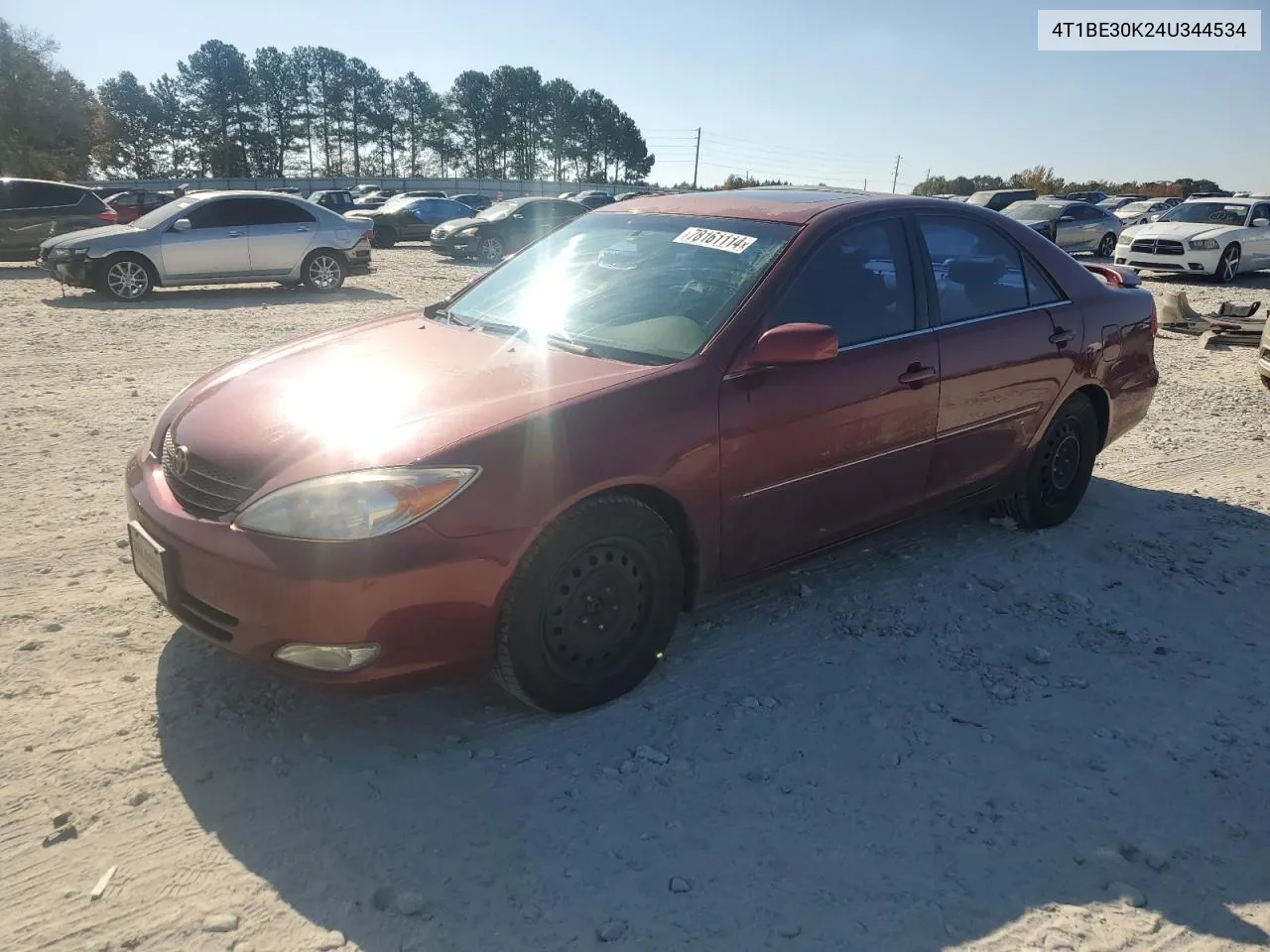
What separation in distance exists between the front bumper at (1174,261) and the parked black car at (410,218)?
16.1 m

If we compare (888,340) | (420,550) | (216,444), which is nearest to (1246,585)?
(888,340)

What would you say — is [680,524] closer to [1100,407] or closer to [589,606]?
[589,606]

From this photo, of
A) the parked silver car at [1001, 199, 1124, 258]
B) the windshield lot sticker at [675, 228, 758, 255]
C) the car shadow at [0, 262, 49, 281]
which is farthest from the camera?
the parked silver car at [1001, 199, 1124, 258]

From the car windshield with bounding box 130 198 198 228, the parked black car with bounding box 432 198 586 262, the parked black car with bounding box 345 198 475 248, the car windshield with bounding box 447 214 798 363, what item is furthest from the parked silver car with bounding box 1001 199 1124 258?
the car windshield with bounding box 447 214 798 363

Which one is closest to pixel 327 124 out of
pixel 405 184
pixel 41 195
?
pixel 405 184

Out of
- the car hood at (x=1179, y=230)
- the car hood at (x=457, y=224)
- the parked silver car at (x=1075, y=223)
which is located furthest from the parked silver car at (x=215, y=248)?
the parked silver car at (x=1075, y=223)

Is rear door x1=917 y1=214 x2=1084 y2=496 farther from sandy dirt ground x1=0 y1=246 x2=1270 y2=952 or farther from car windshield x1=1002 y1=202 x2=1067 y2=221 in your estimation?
car windshield x1=1002 y1=202 x2=1067 y2=221

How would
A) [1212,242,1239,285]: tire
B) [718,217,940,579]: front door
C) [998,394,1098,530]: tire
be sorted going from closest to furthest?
[718,217,940,579]: front door → [998,394,1098,530]: tire → [1212,242,1239,285]: tire

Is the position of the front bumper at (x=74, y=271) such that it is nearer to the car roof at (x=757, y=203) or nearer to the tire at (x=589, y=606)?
the car roof at (x=757, y=203)

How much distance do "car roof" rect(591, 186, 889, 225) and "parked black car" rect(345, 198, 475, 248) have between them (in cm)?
2199

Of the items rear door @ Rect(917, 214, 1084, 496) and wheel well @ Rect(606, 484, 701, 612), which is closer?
wheel well @ Rect(606, 484, 701, 612)

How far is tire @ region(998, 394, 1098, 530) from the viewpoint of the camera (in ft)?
15.4

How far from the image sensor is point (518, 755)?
289cm

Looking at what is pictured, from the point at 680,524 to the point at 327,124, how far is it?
294 ft
